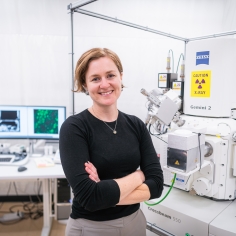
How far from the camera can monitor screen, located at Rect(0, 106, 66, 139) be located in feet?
7.70

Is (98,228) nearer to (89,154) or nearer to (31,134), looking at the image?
(89,154)

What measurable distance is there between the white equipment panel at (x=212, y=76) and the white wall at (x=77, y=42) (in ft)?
4.17

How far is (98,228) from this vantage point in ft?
3.33

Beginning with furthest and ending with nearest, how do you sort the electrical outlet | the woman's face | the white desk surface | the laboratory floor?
the electrical outlet → the laboratory floor → the white desk surface → the woman's face

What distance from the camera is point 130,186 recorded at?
3.35ft

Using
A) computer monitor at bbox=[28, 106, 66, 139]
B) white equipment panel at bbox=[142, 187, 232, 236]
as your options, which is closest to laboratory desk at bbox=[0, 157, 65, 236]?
computer monitor at bbox=[28, 106, 66, 139]

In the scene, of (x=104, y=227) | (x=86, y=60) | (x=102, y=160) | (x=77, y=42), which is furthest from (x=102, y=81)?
(x=77, y=42)

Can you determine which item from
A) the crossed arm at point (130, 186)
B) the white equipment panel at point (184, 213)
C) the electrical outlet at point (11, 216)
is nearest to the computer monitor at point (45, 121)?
the electrical outlet at point (11, 216)

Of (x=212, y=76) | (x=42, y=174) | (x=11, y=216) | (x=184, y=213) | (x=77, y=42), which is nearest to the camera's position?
(x=184, y=213)

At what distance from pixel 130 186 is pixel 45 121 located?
1572 millimetres

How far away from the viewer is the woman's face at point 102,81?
3.46 ft

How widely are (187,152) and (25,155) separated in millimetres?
1672

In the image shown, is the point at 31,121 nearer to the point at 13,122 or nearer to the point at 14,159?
the point at 13,122

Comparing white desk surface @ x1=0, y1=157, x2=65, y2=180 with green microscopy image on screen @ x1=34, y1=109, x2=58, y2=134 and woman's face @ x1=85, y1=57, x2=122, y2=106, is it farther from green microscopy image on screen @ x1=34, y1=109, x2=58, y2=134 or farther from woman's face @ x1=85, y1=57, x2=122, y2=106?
woman's face @ x1=85, y1=57, x2=122, y2=106
